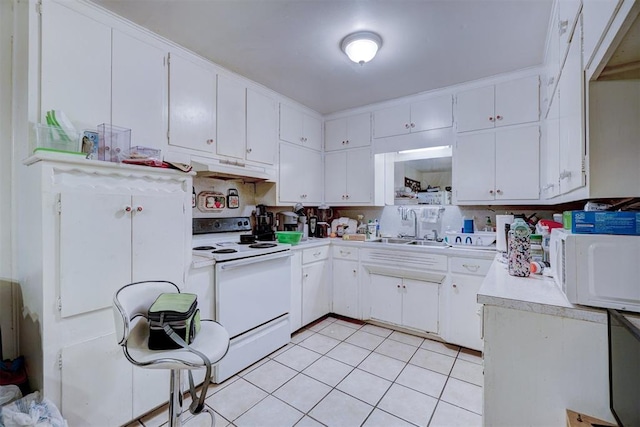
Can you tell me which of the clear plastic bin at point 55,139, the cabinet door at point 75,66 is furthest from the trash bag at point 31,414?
the cabinet door at point 75,66

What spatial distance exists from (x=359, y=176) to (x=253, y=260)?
5.84 feet

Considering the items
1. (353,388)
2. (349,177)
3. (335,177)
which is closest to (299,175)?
(335,177)

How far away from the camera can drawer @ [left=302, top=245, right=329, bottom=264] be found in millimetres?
2910

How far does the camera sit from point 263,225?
3010 mm

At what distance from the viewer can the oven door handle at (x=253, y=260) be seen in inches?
80.8

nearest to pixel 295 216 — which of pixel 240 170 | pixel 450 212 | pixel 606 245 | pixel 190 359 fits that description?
pixel 240 170

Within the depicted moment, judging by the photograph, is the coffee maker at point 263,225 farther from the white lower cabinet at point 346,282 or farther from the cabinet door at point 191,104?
the cabinet door at point 191,104

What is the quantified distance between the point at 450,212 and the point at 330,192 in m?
1.45

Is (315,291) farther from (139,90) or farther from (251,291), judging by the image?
(139,90)

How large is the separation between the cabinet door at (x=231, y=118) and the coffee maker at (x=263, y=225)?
67 cm

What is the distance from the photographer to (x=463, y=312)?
247 centimetres

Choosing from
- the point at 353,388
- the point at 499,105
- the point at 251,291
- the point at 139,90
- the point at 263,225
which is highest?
the point at 499,105

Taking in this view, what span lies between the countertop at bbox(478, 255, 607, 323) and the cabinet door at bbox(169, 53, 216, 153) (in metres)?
2.22

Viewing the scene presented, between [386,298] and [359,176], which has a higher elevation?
[359,176]
